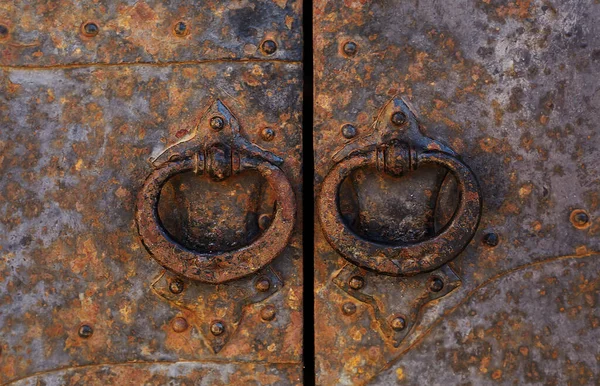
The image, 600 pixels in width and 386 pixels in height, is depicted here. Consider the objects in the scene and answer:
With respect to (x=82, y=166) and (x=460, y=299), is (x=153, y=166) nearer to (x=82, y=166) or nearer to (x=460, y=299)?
(x=82, y=166)

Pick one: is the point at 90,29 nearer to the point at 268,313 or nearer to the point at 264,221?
the point at 264,221

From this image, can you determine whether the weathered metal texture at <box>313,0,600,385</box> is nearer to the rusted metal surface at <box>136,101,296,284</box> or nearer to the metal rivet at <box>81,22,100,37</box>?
the rusted metal surface at <box>136,101,296,284</box>

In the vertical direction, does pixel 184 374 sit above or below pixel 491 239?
below

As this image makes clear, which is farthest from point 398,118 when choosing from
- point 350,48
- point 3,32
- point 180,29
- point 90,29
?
point 3,32

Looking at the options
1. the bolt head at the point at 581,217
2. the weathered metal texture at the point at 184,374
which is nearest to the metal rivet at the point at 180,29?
the weathered metal texture at the point at 184,374

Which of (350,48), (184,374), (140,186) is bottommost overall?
(184,374)
